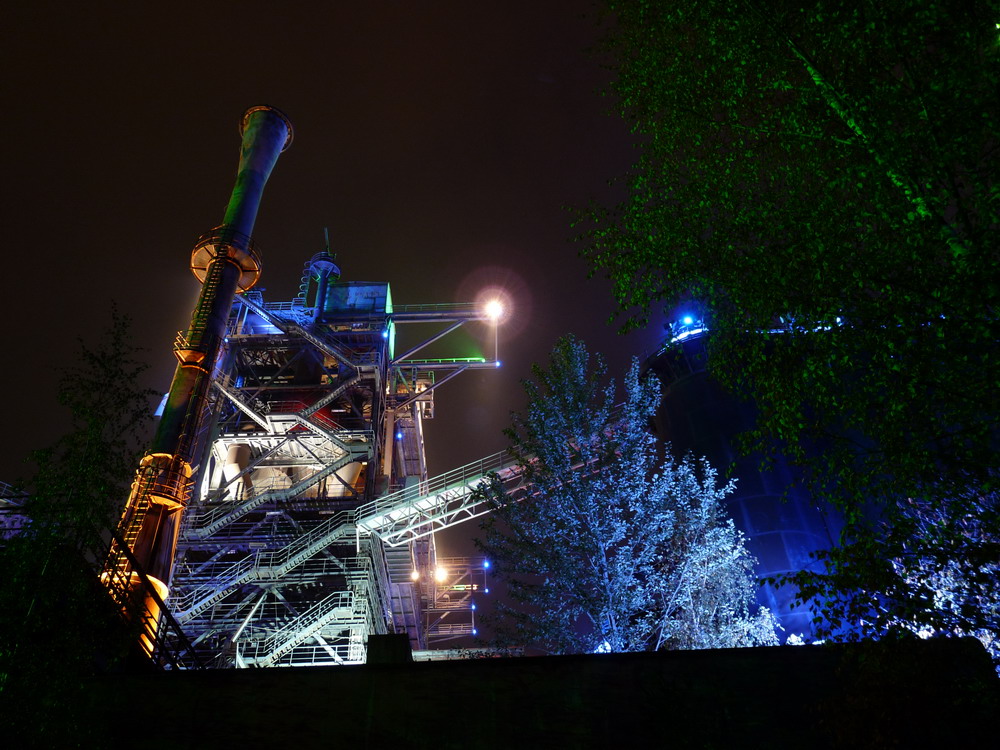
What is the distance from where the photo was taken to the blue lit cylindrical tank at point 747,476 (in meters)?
31.3

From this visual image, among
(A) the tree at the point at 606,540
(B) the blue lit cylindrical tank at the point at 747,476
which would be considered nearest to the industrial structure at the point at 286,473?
(A) the tree at the point at 606,540

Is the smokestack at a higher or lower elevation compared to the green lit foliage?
higher

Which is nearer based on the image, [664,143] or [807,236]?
[807,236]

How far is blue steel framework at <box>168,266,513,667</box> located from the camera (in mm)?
30062

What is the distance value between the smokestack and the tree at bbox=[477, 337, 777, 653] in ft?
32.7

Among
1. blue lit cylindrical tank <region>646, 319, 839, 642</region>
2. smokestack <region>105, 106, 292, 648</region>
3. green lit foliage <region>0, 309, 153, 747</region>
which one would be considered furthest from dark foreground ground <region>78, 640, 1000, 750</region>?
blue lit cylindrical tank <region>646, 319, 839, 642</region>

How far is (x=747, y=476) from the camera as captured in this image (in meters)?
34.5

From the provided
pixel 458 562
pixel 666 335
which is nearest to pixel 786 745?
pixel 666 335

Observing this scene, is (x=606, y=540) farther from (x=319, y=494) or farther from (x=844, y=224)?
(x=319, y=494)

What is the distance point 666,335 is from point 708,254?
3280cm

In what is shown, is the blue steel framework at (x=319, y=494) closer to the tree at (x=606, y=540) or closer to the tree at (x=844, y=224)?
the tree at (x=606, y=540)

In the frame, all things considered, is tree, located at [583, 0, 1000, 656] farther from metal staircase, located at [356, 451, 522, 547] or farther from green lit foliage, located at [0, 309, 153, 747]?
metal staircase, located at [356, 451, 522, 547]

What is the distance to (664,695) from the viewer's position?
347 inches

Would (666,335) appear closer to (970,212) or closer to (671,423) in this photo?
(671,423)
